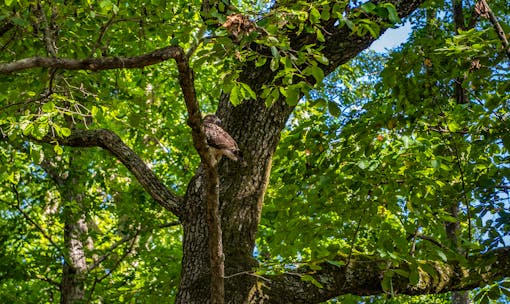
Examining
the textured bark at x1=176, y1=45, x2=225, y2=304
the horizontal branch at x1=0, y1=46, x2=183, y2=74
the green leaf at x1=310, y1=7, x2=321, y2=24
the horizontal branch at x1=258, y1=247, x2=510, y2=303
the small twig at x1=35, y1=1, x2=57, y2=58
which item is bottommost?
the horizontal branch at x1=258, y1=247, x2=510, y2=303

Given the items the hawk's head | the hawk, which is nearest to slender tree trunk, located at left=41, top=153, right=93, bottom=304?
the hawk's head

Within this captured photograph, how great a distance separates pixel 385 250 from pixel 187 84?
187cm

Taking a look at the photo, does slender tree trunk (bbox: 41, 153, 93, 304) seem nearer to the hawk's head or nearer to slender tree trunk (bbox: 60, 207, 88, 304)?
slender tree trunk (bbox: 60, 207, 88, 304)

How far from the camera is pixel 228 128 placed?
15.6ft

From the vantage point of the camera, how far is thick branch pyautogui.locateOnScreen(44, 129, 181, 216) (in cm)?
478

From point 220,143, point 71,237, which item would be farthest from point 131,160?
point 71,237

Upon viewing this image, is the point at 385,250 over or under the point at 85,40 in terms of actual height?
under

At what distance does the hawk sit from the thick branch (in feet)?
1.78

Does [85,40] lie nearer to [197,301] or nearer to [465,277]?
[197,301]

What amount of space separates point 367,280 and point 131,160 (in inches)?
81.3

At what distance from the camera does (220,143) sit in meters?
4.38

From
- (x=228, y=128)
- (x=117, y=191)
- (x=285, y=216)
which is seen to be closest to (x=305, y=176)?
(x=285, y=216)

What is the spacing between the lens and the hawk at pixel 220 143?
439 centimetres

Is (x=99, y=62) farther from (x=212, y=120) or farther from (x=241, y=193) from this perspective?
(x=241, y=193)
